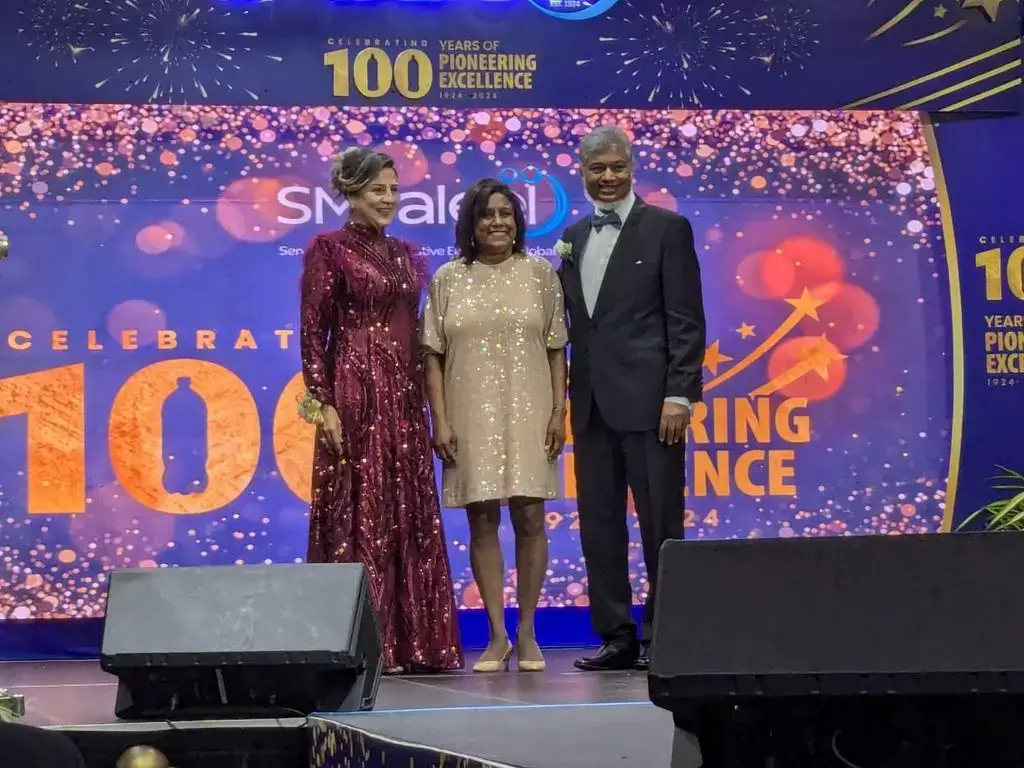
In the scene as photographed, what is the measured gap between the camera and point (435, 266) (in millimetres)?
5234

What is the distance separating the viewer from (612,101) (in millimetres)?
5117

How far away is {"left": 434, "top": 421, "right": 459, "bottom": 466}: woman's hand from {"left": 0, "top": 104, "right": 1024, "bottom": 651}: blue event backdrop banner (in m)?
1.18

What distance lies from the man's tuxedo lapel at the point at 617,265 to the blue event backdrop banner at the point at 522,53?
1.16 m

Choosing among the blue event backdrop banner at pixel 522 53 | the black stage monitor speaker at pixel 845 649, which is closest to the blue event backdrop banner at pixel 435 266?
the blue event backdrop banner at pixel 522 53

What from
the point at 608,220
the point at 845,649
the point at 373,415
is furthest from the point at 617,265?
the point at 845,649

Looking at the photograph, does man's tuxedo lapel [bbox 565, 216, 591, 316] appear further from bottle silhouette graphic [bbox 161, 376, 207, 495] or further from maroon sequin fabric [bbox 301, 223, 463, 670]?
bottle silhouette graphic [bbox 161, 376, 207, 495]

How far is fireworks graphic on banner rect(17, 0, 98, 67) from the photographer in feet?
16.2

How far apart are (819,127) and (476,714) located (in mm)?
3253

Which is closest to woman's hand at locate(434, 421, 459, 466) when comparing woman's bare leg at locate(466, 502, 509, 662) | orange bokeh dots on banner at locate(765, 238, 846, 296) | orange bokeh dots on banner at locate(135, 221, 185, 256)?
woman's bare leg at locate(466, 502, 509, 662)

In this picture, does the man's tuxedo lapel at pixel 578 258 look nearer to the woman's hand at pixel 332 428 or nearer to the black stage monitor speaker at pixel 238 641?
the woman's hand at pixel 332 428

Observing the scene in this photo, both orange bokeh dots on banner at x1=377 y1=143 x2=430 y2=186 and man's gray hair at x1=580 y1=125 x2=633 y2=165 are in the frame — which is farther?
orange bokeh dots on banner at x1=377 y1=143 x2=430 y2=186

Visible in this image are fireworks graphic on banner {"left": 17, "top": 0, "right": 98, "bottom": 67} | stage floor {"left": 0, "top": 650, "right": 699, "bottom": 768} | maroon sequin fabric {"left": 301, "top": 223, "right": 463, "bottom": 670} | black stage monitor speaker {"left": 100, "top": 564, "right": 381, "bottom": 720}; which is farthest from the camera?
fireworks graphic on banner {"left": 17, "top": 0, "right": 98, "bottom": 67}

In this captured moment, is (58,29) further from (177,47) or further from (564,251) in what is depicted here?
(564,251)

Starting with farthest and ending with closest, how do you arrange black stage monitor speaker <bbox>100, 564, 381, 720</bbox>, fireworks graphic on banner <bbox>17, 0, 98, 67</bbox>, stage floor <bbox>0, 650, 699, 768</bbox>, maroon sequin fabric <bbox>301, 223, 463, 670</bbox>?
1. fireworks graphic on banner <bbox>17, 0, 98, 67</bbox>
2. maroon sequin fabric <bbox>301, 223, 463, 670</bbox>
3. black stage monitor speaker <bbox>100, 564, 381, 720</bbox>
4. stage floor <bbox>0, 650, 699, 768</bbox>
